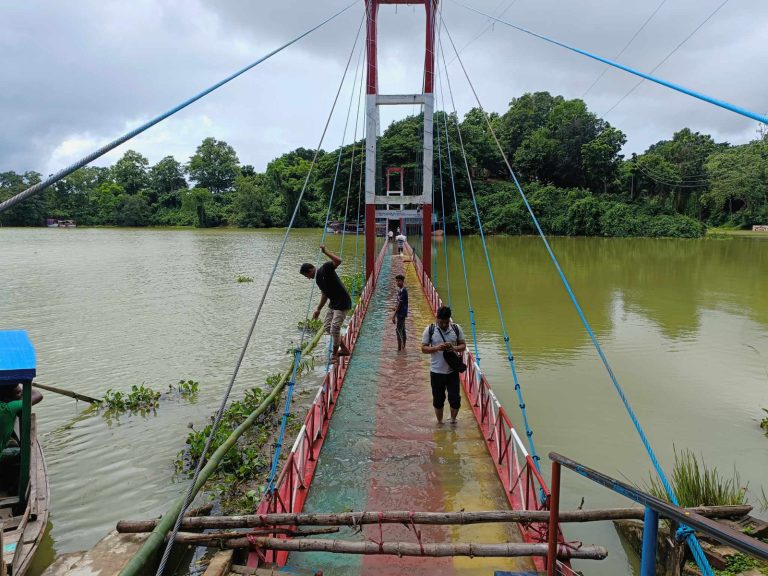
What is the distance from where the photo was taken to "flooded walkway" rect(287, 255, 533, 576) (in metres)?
3.20

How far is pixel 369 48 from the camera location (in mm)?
14133

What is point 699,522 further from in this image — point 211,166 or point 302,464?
point 211,166

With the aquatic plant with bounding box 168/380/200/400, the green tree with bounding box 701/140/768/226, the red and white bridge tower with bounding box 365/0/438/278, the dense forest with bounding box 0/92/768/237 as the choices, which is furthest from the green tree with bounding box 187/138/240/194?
the aquatic plant with bounding box 168/380/200/400

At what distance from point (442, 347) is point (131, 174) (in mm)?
74368

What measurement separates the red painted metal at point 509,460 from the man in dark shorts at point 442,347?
0.38 metres

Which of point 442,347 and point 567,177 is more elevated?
point 567,177

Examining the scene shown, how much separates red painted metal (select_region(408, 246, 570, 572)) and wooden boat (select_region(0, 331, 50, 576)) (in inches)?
139

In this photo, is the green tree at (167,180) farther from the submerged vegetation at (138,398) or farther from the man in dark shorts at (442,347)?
the man in dark shorts at (442,347)

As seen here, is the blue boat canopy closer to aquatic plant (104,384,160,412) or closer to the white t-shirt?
the white t-shirt

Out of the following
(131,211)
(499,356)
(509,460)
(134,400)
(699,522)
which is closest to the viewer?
(699,522)

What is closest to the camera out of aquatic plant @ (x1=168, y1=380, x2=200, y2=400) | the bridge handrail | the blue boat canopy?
the bridge handrail

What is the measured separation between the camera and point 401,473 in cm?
439

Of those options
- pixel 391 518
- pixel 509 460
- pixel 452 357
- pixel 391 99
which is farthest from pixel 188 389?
pixel 391 99

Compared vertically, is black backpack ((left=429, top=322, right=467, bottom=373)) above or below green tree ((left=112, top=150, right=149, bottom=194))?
below
